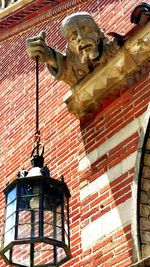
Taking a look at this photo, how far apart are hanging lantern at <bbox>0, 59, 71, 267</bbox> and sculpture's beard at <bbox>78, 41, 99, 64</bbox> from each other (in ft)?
4.44

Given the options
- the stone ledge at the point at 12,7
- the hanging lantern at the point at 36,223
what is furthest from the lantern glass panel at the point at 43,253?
the stone ledge at the point at 12,7

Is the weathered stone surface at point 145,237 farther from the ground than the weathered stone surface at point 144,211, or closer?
closer

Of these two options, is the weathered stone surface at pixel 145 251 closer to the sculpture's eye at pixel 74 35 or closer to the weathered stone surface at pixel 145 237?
the weathered stone surface at pixel 145 237

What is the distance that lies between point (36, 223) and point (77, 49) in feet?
6.13

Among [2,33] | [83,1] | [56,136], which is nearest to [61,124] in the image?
A: [56,136]

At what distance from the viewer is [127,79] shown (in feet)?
20.8

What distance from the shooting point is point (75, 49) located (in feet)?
21.0

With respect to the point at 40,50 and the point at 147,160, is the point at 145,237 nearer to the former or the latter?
the point at 147,160

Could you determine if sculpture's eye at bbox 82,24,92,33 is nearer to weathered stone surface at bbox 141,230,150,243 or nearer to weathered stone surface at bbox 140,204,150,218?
weathered stone surface at bbox 140,204,150,218

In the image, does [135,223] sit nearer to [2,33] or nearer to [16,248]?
[16,248]

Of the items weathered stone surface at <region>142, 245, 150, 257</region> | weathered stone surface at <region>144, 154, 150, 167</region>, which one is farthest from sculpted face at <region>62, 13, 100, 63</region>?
weathered stone surface at <region>142, 245, 150, 257</region>

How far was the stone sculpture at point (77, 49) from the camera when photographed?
246 inches

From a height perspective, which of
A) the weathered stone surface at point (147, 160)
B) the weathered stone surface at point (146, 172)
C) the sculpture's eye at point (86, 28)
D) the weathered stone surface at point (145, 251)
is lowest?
the weathered stone surface at point (145, 251)

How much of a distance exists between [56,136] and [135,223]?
2092mm
